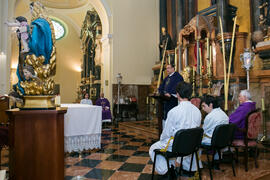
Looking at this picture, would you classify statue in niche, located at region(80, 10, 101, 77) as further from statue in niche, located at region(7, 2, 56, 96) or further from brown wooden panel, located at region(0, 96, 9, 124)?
statue in niche, located at region(7, 2, 56, 96)

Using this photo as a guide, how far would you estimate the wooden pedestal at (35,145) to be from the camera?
1899 mm

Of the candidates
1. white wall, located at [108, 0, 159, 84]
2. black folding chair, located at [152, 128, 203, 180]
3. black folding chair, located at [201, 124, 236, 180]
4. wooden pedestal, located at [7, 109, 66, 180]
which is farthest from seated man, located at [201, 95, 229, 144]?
white wall, located at [108, 0, 159, 84]

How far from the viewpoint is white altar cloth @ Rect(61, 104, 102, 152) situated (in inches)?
178

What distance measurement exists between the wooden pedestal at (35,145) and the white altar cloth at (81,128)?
252cm

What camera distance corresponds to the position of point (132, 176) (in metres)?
Answer: 3.29

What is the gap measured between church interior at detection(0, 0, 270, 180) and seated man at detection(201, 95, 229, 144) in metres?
0.21

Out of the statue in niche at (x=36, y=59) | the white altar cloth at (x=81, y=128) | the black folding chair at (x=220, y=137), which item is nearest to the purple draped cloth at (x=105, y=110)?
the white altar cloth at (x=81, y=128)

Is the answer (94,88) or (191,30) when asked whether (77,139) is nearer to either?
(191,30)

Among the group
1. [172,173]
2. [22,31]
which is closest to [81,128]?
[172,173]

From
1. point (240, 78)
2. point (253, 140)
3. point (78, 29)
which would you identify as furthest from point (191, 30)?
point (78, 29)

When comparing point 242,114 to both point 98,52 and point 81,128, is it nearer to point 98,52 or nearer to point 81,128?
point 81,128

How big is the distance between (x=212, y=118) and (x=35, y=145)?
256 cm

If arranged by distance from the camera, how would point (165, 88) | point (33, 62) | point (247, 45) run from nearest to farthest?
point (33, 62), point (165, 88), point (247, 45)

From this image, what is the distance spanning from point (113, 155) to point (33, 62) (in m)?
2.86
